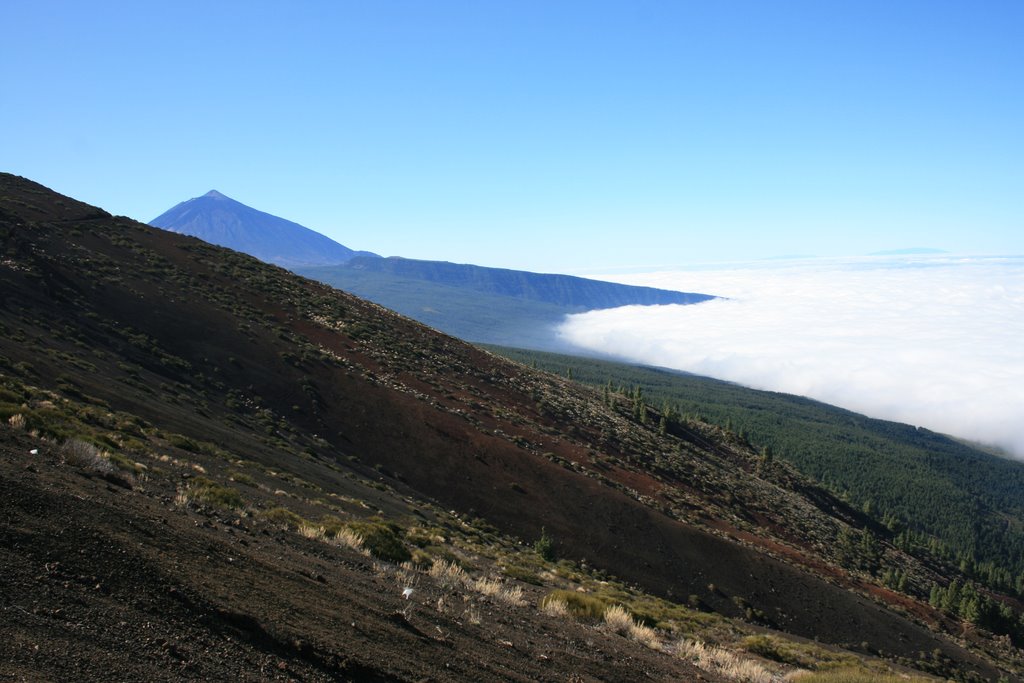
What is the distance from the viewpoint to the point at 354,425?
36281mm

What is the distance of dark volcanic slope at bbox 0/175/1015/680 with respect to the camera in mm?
23641

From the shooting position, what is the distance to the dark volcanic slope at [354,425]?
931 inches

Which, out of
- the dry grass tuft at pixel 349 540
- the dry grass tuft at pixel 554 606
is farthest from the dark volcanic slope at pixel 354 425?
the dry grass tuft at pixel 554 606

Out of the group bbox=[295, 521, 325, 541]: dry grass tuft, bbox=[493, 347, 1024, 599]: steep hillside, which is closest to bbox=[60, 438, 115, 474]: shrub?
bbox=[295, 521, 325, 541]: dry grass tuft

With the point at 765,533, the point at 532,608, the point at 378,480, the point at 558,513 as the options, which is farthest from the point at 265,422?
the point at 765,533

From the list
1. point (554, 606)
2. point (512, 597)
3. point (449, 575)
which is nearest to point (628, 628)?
point (554, 606)

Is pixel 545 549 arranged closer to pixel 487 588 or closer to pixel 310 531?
pixel 487 588

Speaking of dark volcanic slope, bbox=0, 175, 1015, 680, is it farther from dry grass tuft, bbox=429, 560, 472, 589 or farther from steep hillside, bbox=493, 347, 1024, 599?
steep hillside, bbox=493, 347, 1024, 599

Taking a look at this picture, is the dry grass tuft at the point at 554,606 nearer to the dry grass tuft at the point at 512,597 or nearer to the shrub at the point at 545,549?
the dry grass tuft at the point at 512,597

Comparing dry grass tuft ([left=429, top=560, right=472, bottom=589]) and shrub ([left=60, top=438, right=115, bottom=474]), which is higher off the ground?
shrub ([left=60, top=438, right=115, bottom=474])

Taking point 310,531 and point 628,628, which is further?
point 628,628

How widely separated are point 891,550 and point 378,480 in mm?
58160

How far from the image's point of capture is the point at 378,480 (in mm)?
30188

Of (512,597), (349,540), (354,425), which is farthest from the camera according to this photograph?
(354,425)
